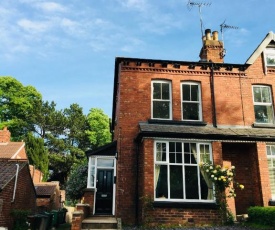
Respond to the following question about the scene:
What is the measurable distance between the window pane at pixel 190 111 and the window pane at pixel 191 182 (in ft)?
10.4

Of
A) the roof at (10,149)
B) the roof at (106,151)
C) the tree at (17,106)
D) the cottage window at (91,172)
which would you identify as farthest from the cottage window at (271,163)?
the tree at (17,106)

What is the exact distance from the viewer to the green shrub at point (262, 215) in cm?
966

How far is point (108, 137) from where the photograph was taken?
4403cm

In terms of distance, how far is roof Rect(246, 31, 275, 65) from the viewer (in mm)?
14500

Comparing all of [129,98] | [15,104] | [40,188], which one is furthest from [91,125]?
[129,98]

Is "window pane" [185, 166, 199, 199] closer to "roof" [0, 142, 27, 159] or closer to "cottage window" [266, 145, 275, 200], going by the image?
"cottage window" [266, 145, 275, 200]

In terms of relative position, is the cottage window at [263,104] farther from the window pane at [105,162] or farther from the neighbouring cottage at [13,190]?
the neighbouring cottage at [13,190]

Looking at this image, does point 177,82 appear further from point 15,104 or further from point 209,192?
point 15,104

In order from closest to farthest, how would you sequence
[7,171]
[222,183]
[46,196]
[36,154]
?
[222,183]
[7,171]
[46,196]
[36,154]

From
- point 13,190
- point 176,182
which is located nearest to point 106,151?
point 176,182

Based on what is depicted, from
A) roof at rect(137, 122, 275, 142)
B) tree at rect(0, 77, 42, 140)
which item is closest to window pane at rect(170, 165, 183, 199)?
roof at rect(137, 122, 275, 142)

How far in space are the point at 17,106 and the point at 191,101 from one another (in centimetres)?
3217

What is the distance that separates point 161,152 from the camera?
1144cm

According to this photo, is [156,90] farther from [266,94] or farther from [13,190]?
[13,190]
